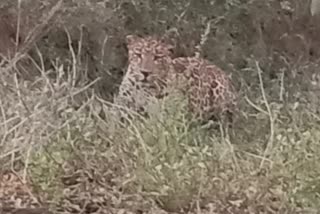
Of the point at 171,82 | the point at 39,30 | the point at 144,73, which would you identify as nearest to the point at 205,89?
the point at 171,82

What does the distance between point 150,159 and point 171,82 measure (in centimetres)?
106

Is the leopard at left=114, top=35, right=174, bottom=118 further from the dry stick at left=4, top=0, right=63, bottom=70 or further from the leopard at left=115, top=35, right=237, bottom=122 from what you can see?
the dry stick at left=4, top=0, right=63, bottom=70

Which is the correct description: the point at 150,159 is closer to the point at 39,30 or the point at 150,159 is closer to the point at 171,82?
the point at 171,82

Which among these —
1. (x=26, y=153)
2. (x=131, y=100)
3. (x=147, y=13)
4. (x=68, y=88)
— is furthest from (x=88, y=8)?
(x=26, y=153)

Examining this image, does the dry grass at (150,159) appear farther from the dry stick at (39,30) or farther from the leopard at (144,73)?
the dry stick at (39,30)

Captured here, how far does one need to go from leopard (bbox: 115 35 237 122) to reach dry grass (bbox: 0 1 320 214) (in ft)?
1.22

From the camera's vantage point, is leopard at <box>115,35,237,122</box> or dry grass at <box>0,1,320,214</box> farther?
leopard at <box>115,35,237,122</box>

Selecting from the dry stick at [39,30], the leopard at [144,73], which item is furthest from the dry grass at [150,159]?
the dry stick at [39,30]

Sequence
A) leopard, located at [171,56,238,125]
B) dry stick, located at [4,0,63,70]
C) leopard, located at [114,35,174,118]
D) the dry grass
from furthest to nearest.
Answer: dry stick, located at [4,0,63,70] → leopard, located at [114,35,174,118] → leopard, located at [171,56,238,125] → the dry grass

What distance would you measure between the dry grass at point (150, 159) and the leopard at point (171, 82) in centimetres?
37

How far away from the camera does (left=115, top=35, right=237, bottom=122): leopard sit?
508 cm

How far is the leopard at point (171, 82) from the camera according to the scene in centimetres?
508

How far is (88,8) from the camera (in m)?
6.18

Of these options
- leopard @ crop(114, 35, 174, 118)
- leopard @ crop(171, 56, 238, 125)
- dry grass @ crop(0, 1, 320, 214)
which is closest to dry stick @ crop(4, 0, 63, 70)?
leopard @ crop(114, 35, 174, 118)
